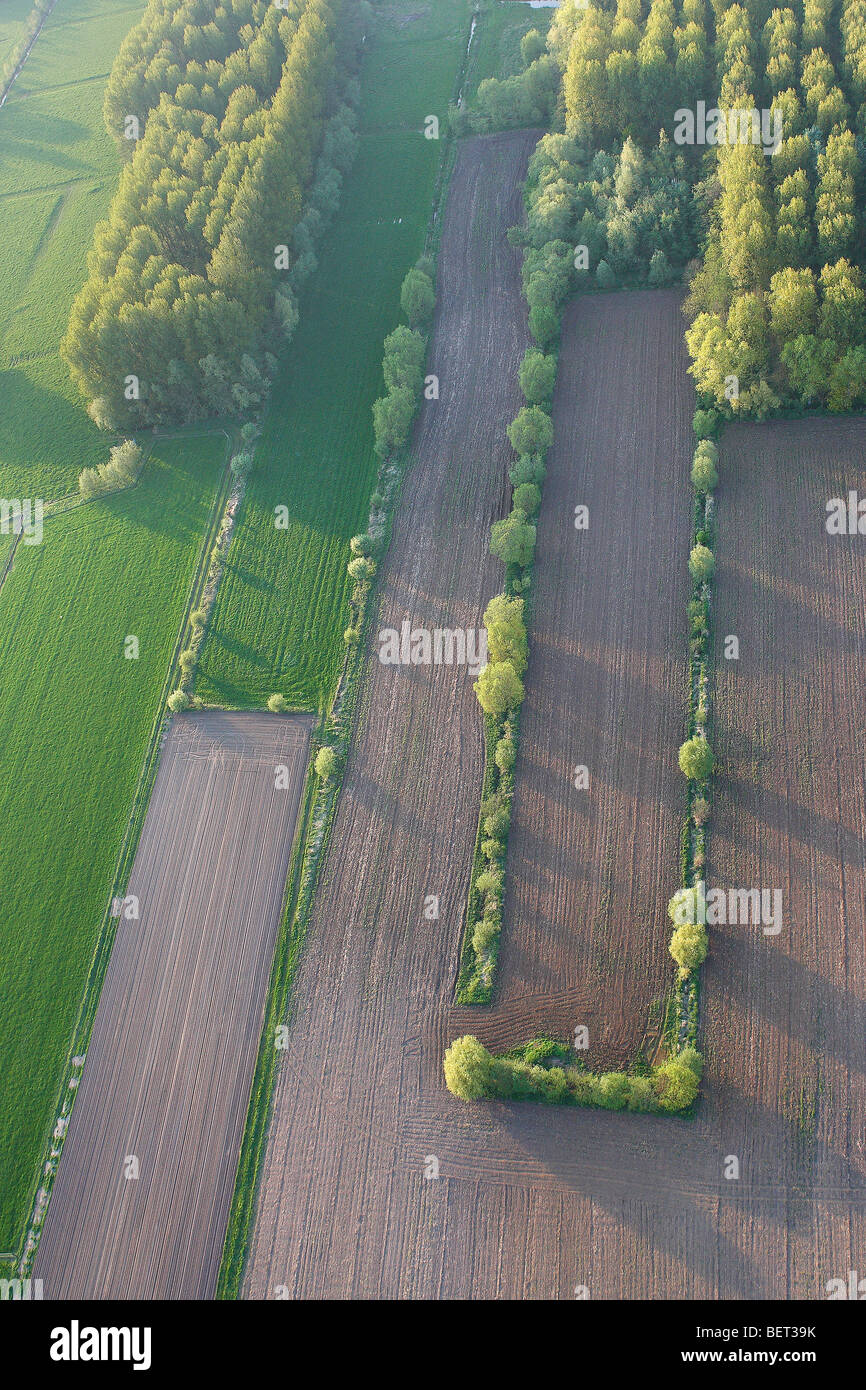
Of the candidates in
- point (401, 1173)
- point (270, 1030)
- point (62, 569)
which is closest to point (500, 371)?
point (62, 569)

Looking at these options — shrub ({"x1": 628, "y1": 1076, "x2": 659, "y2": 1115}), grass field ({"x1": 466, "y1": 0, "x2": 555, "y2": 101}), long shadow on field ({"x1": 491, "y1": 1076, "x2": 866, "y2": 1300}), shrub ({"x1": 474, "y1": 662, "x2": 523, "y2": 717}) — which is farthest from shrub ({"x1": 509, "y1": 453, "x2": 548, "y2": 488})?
grass field ({"x1": 466, "y1": 0, "x2": 555, "y2": 101})

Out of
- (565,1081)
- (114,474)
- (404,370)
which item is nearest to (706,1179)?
(565,1081)

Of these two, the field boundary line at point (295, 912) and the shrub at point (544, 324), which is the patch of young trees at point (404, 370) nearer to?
the field boundary line at point (295, 912)

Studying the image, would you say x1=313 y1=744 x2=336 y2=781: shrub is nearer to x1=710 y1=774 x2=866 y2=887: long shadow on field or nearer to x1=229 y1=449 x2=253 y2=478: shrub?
A: x1=710 y1=774 x2=866 y2=887: long shadow on field

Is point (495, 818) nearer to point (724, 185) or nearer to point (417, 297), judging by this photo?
point (417, 297)

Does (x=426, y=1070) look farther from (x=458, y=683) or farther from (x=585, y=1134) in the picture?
(x=458, y=683)
